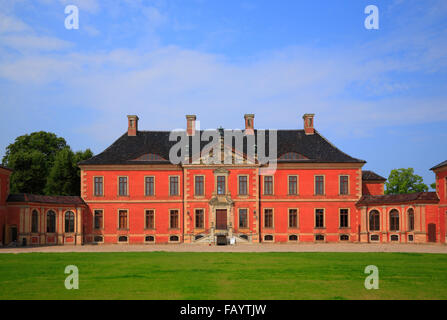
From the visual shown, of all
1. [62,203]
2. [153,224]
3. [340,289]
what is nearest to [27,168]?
[62,203]

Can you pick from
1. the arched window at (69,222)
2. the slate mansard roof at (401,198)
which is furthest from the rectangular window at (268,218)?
the arched window at (69,222)

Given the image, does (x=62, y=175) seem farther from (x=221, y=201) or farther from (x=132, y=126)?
(x=221, y=201)

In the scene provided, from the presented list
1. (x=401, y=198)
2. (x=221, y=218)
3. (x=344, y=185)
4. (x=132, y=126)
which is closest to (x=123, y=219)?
(x=221, y=218)

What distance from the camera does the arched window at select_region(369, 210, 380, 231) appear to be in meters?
43.9

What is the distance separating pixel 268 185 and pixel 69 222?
18831 millimetres

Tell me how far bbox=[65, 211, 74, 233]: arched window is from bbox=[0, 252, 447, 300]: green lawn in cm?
2217

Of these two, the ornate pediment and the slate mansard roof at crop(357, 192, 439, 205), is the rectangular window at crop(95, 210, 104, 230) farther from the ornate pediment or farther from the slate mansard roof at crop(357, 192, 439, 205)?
the slate mansard roof at crop(357, 192, 439, 205)

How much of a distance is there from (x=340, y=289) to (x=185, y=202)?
31860 millimetres

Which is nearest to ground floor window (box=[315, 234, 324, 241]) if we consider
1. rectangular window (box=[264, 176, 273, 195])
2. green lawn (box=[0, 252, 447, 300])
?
rectangular window (box=[264, 176, 273, 195])

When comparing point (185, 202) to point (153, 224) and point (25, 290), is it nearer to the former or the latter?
point (153, 224)

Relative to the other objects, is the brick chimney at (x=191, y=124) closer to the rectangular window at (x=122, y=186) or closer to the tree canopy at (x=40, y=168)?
the rectangular window at (x=122, y=186)

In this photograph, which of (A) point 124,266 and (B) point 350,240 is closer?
(A) point 124,266

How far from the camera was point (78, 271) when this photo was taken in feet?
61.8
